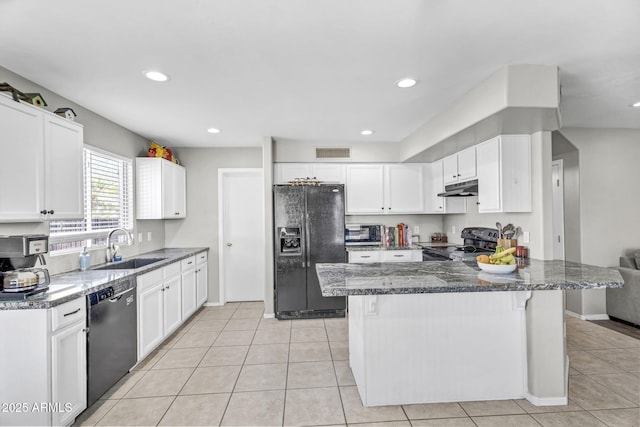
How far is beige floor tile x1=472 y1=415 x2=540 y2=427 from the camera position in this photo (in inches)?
80.3

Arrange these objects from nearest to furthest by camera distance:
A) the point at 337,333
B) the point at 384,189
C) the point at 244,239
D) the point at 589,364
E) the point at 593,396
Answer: the point at 593,396 < the point at 589,364 < the point at 337,333 < the point at 384,189 < the point at 244,239

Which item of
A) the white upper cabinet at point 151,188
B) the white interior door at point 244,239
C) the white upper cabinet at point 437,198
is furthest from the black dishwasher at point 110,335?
the white upper cabinet at point 437,198

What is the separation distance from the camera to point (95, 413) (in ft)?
7.36

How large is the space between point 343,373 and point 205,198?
330cm

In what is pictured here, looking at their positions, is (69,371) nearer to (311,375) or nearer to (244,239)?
(311,375)

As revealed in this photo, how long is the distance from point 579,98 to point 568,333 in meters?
2.56

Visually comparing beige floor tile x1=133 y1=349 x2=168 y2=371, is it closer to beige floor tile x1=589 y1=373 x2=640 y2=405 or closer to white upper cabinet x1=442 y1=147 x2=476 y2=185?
white upper cabinet x1=442 y1=147 x2=476 y2=185

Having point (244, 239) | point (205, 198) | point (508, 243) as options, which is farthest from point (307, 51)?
point (244, 239)

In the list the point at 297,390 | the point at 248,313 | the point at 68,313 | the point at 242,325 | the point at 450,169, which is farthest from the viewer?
the point at 248,313

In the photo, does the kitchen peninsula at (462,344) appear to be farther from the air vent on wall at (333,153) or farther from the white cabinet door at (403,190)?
the air vent on wall at (333,153)

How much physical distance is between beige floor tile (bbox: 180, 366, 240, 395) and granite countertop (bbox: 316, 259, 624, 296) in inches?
48.4

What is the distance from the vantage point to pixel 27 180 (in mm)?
2117

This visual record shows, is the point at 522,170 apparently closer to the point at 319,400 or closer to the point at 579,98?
the point at 579,98

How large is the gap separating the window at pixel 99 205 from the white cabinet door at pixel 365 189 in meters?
2.90
